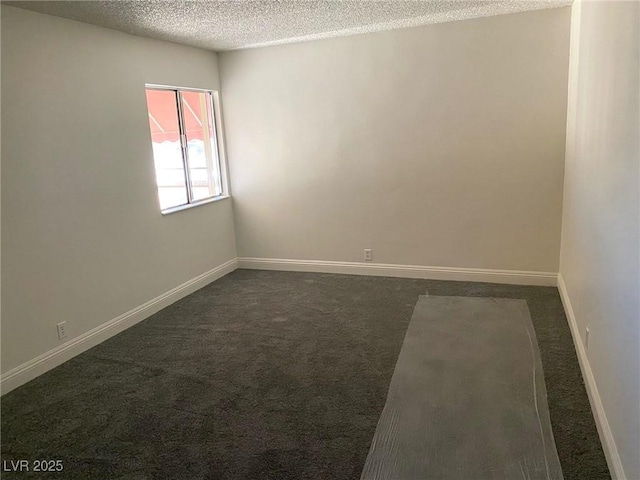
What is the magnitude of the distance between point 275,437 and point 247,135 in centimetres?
361

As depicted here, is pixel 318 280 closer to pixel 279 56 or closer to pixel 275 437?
pixel 279 56

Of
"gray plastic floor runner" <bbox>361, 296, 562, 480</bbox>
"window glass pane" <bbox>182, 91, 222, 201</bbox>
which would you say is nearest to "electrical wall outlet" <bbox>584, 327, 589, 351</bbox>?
"gray plastic floor runner" <bbox>361, 296, 562, 480</bbox>

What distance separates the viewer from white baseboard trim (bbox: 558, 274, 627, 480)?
2.06 m

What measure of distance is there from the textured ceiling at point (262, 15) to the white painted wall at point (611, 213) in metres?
1.04

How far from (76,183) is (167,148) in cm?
132

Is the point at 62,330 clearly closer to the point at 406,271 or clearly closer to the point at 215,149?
the point at 215,149

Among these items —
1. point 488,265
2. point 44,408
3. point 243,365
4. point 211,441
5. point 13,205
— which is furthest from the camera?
point 488,265

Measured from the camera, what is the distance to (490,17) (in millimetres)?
4328

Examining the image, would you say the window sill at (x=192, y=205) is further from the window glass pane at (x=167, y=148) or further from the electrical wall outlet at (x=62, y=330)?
the electrical wall outlet at (x=62, y=330)

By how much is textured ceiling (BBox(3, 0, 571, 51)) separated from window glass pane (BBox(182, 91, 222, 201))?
0.64 m

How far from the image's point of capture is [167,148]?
15.8 ft

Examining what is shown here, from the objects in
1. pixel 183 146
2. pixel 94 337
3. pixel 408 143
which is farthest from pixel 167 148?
pixel 408 143

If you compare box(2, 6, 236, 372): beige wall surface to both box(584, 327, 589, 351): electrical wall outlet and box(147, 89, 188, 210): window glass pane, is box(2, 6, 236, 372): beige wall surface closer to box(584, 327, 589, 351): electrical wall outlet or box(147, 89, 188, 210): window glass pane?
box(147, 89, 188, 210): window glass pane

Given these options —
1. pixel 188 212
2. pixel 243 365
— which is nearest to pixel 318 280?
pixel 188 212
